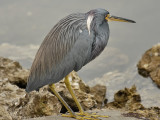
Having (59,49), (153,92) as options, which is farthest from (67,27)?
(153,92)

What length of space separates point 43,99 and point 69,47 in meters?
2.43

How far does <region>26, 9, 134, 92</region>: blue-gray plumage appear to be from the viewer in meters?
4.87

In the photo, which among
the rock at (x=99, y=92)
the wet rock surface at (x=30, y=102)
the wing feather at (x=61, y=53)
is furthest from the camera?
the rock at (x=99, y=92)

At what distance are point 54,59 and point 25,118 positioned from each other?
2423 mm

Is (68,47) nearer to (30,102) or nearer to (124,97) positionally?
(30,102)

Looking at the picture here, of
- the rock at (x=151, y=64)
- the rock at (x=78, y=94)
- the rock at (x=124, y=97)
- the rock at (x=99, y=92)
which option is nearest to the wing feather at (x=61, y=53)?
the rock at (x=78, y=94)

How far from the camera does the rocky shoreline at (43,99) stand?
639 cm

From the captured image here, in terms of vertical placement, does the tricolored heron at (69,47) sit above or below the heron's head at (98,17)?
below

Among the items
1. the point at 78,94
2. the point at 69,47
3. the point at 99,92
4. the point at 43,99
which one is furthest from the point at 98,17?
the point at 99,92

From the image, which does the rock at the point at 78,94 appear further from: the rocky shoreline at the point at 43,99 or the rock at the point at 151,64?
the rock at the point at 151,64

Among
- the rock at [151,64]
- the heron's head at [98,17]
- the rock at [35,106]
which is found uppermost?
the rock at [151,64]

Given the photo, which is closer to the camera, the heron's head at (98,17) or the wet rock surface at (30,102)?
the heron's head at (98,17)

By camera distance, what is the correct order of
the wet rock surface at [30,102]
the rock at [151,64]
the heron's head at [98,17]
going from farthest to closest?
the rock at [151,64] → the wet rock surface at [30,102] → the heron's head at [98,17]

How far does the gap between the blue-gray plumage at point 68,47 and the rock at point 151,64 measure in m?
8.45
